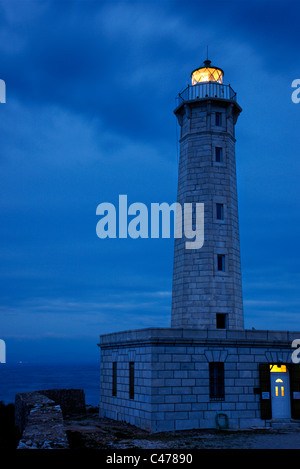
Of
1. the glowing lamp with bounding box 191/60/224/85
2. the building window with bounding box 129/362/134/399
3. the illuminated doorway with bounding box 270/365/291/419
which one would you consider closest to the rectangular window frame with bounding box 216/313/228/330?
the illuminated doorway with bounding box 270/365/291/419

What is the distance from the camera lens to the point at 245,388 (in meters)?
18.5

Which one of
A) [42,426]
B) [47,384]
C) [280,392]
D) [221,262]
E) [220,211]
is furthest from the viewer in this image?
[47,384]

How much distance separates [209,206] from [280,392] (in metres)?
8.17

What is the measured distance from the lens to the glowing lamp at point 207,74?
24297 mm

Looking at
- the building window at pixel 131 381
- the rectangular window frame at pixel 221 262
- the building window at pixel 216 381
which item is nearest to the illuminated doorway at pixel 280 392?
the building window at pixel 216 381

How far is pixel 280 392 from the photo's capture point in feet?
61.6

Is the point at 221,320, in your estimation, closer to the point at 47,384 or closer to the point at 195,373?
the point at 195,373

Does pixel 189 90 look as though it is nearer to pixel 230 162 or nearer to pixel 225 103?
pixel 225 103

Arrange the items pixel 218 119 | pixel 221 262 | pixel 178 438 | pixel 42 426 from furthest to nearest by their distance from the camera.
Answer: pixel 218 119 → pixel 221 262 → pixel 178 438 → pixel 42 426

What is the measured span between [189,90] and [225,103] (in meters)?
1.87

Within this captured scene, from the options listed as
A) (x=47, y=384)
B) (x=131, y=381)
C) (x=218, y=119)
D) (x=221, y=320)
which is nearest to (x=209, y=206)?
(x=218, y=119)

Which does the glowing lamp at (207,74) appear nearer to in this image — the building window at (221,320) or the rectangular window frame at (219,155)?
the rectangular window frame at (219,155)
